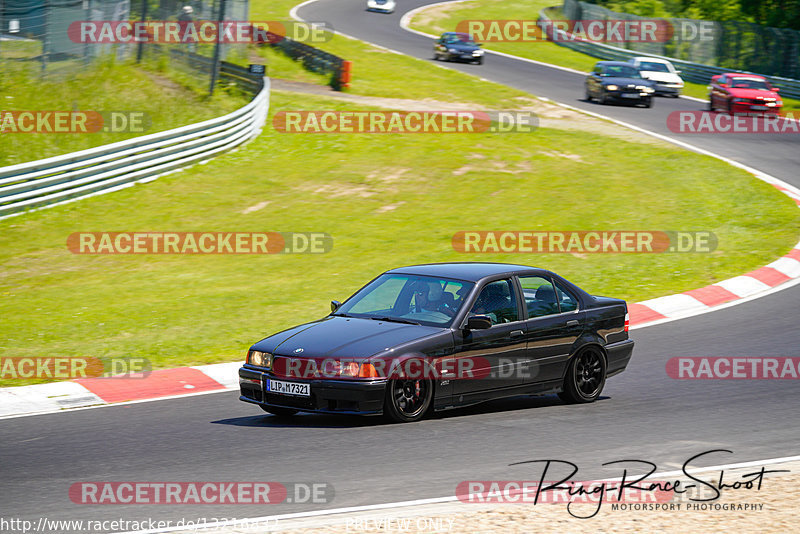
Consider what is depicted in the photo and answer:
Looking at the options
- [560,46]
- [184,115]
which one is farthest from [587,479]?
[560,46]

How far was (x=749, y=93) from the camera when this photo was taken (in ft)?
114

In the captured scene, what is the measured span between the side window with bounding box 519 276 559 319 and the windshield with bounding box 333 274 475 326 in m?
0.67

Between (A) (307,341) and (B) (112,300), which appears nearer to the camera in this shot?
(A) (307,341)

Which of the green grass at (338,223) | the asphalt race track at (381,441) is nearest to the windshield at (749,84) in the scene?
the green grass at (338,223)

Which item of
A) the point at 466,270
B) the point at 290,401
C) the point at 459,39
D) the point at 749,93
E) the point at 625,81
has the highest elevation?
the point at 466,270

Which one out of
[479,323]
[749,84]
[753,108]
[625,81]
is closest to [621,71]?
[625,81]

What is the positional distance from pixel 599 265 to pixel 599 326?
717cm

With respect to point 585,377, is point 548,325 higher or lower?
higher

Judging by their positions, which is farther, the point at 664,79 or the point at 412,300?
the point at 664,79

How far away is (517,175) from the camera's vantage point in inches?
938

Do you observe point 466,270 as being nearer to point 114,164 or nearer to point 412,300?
point 412,300

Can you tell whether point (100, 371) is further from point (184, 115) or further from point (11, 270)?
point (184, 115)

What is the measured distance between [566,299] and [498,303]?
2.95ft

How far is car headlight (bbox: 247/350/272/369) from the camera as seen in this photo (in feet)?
28.5
